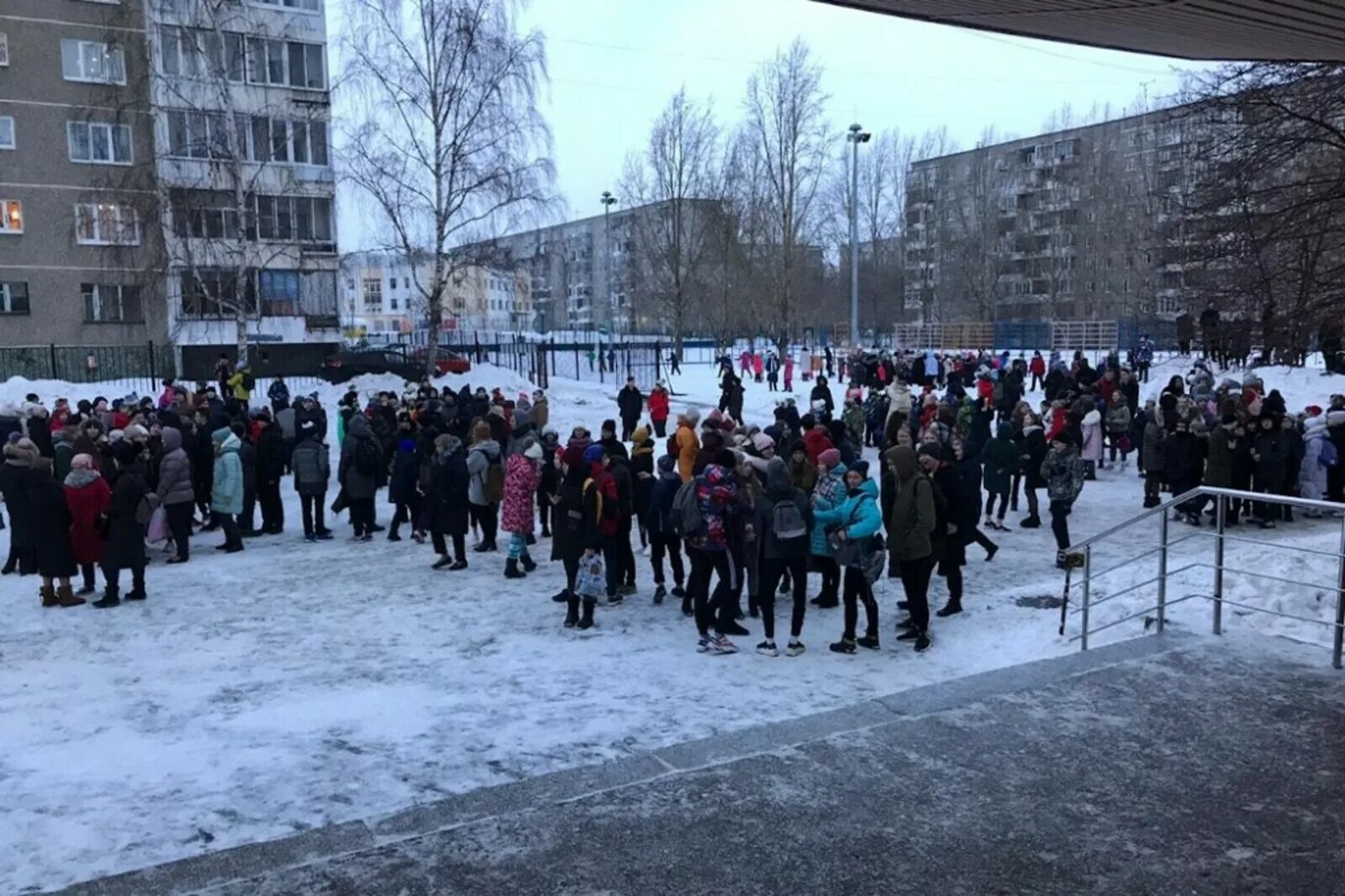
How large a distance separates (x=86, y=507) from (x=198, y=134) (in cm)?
2499

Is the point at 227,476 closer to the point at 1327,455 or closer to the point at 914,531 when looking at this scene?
the point at 914,531

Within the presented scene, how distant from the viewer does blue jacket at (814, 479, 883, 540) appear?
8195 mm

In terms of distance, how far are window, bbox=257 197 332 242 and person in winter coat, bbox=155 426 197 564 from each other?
2474 centimetres

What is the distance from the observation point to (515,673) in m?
8.01

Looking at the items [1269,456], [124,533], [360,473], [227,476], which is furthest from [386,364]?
[1269,456]

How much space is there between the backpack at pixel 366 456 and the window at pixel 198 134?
17.9 m

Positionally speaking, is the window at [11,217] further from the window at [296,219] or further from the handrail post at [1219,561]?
the handrail post at [1219,561]

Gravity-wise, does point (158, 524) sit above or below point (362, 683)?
above

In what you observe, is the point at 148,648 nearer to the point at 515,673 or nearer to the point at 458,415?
the point at 515,673

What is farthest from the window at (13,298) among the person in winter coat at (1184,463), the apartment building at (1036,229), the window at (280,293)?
the apartment building at (1036,229)

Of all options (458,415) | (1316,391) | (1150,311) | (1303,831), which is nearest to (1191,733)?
(1303,831)

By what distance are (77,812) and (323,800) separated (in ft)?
4.29

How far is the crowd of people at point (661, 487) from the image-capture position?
854 cm

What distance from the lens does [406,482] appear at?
13641 millimetres
